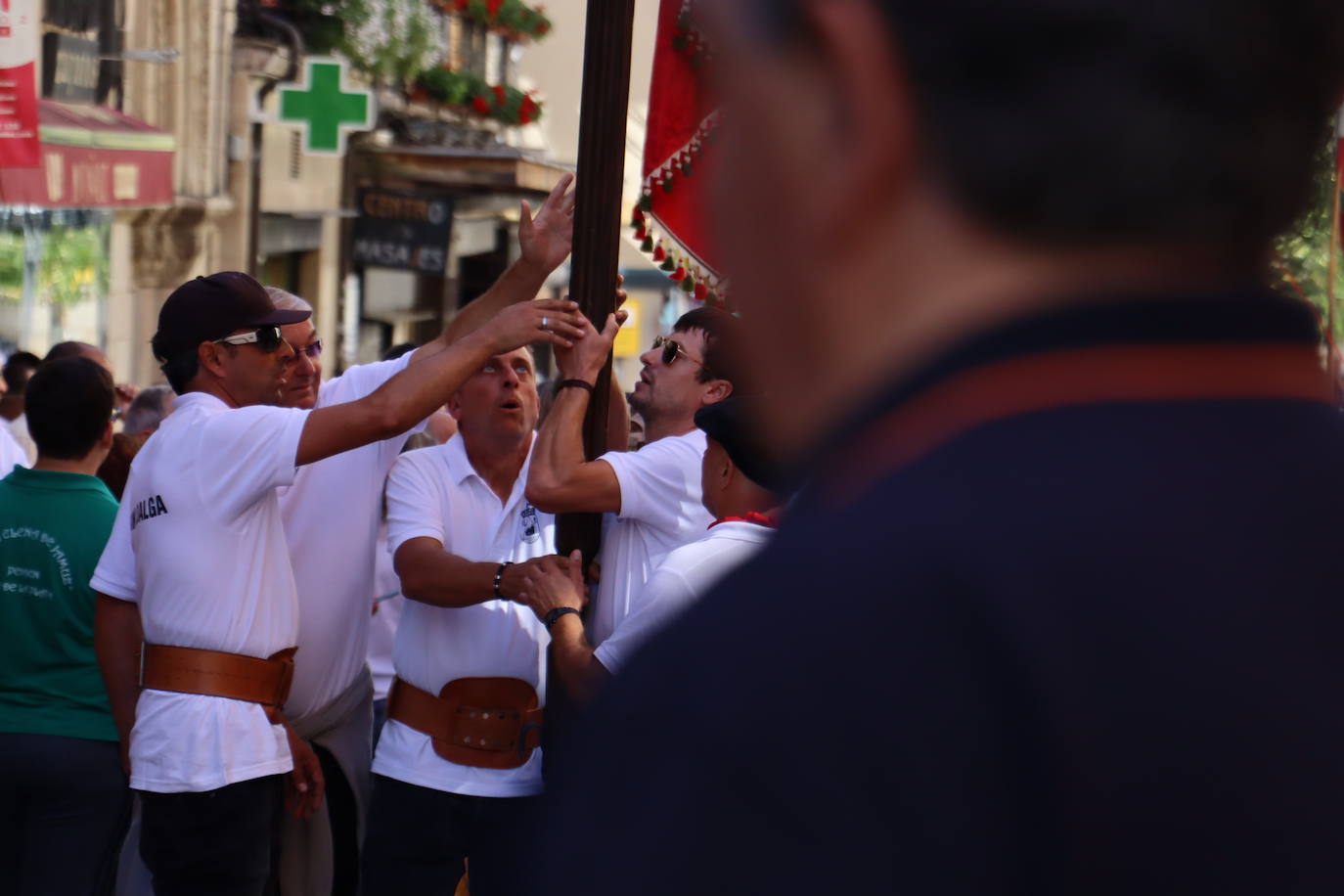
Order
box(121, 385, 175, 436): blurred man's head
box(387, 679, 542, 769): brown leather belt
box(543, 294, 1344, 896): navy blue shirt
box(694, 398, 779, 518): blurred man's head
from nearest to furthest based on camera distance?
box(543, 294, 1344, 896): navy blue shirt < box(694, 398, 779, 518): blurred man's head < box(387, 679, 542, 769): brown leather belt < box(121, 385, 175, 436): blurred man's head

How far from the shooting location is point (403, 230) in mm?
17562

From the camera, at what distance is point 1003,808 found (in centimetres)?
61

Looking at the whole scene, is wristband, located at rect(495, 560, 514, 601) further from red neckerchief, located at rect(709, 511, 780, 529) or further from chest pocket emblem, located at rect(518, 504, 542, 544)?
red neckerchief, located at rect(709, 511, 780, 529)

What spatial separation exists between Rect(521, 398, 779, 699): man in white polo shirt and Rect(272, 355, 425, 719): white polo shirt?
731 mm

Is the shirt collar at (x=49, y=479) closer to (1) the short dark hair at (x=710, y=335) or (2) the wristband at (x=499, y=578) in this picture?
(2) the wristband at (x=499, y=578)

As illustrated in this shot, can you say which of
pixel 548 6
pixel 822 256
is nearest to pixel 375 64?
pixel 548 6

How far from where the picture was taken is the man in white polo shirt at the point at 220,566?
3.40 metres

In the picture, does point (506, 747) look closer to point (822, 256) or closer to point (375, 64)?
point (822, 256)

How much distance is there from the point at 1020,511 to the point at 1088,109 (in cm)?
17

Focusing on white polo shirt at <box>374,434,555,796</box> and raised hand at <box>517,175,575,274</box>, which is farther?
white polo shirt at <box>374,434,555,796</box>

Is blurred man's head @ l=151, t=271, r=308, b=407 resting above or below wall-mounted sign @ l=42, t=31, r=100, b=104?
below

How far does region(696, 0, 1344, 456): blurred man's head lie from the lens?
25.8 inches

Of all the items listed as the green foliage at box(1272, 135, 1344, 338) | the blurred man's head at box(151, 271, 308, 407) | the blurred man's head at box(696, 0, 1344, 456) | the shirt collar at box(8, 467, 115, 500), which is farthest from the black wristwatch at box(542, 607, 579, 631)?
the blurred man's head at box(696, 0, 1344, 456)

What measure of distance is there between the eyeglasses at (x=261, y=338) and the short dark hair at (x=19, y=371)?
4.35m
